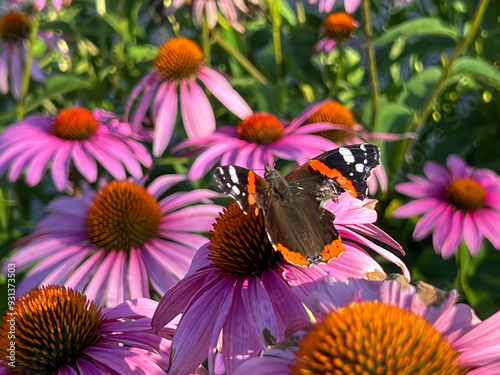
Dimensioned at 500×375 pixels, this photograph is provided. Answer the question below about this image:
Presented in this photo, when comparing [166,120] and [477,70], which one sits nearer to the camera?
[477,70]

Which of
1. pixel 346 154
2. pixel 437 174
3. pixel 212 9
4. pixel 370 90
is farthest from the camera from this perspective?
pixel 370 90

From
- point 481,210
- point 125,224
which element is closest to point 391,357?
point 125,224

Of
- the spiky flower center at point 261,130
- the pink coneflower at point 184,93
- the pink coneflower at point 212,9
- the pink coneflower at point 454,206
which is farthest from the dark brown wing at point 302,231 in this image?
the pink coneflower at point 212,9

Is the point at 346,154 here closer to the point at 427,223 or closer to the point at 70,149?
the point at 427,223

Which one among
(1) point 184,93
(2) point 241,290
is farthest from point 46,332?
(1) point 184,93

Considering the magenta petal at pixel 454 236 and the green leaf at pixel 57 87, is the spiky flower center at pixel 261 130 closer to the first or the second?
the magenta petal at pixel 454 236

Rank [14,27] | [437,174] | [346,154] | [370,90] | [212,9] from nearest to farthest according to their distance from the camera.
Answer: [346,154] < [437,174] < [212,9] < [370,90] < [14,27]

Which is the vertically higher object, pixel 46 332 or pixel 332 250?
pixel 332 250

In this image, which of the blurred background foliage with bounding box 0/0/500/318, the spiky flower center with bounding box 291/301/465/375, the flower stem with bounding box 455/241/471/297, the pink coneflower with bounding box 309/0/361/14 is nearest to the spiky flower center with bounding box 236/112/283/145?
the blurred background foliage with bounding box 0/0/500/318
